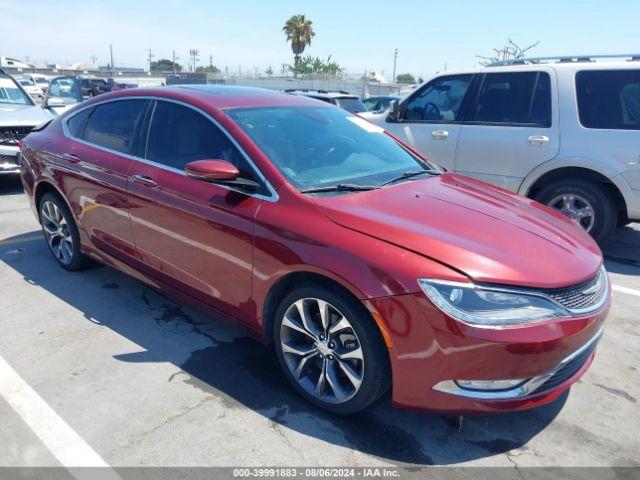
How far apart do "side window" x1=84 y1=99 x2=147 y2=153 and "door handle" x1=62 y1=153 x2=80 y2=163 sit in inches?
6.7

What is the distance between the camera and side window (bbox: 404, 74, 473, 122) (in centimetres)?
603

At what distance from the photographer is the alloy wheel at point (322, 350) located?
2.61 m

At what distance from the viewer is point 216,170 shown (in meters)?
2.88

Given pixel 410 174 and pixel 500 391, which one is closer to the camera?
pixel 500 391

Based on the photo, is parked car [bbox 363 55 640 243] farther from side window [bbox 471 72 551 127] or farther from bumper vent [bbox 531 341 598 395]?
bumper vent [bbox 531 341 598 395]

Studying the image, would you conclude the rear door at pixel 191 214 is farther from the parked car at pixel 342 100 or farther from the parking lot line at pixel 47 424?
the parked car at pixel 342 100

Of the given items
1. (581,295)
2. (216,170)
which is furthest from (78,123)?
(581,295)

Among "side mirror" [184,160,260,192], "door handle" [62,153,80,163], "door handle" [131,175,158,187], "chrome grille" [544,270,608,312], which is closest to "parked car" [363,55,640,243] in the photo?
"chrome grille" [544,270,608,312]

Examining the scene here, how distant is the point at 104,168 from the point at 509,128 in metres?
4.17

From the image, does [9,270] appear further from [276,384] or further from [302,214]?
[302,214]

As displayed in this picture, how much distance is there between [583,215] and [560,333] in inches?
138

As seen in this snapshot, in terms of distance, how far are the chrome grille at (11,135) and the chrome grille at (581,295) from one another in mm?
8058

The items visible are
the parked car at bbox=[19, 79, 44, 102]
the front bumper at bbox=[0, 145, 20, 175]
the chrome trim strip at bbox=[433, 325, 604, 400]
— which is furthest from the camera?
the parked car at bbox=[19, 79, 44, 102]

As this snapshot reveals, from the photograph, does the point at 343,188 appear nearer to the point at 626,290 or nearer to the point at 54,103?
the point at 626,290
